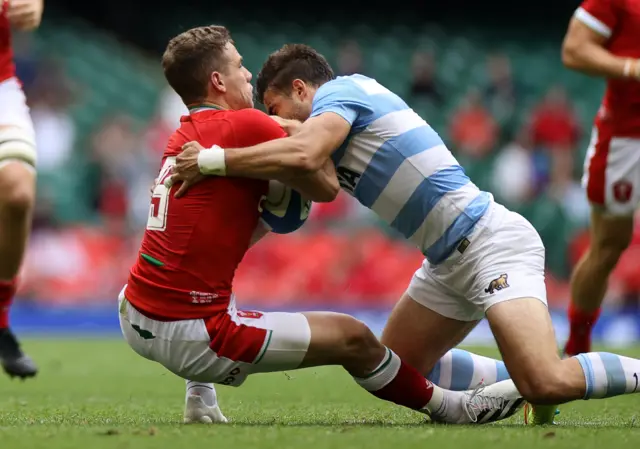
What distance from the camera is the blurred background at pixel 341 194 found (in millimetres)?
14289

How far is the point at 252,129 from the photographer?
17.1ft

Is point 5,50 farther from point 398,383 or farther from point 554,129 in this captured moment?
point 554,129

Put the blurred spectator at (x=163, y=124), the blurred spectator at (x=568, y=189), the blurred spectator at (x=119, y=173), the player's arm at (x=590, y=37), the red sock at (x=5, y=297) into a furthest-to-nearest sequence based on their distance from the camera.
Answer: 1. the blurred spectator at (x=163, y=124)
2. the blurred spectator at (x=119, y=173)
3. the blurred spectator at (x=568, y=189)
4. the player's arm at (x=590, y=37)
5. the red sock at (x=5, y=297)

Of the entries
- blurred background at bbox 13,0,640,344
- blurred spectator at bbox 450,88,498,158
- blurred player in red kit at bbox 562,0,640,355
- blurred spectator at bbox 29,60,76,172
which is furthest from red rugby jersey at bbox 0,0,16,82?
blurred spectator at bbox 450,88,498,158

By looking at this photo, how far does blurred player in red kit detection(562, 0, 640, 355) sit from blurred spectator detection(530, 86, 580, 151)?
7949 millimetres

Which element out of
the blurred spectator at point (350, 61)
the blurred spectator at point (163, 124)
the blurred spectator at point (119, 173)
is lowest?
the blurred spectator at point (119, 173)

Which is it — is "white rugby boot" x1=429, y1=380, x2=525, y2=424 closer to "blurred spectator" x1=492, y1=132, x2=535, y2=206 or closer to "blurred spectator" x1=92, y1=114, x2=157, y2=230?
"blurred spectator" x1=492, y1=132, x2=535, y2=206

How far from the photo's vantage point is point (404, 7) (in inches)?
829

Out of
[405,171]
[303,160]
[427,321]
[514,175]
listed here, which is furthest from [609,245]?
[514,175]

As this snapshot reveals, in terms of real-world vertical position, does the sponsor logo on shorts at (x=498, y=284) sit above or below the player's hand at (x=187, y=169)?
below

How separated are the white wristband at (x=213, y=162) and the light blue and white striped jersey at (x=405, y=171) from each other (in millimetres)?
675

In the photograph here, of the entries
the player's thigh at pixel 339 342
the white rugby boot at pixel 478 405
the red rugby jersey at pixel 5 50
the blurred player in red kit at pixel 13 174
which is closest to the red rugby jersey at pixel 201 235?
the player's thigh at pixel 339 342

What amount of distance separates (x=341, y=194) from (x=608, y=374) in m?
9.51

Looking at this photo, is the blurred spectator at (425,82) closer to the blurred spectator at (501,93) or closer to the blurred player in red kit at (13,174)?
the blurred spectator at (501,93)
